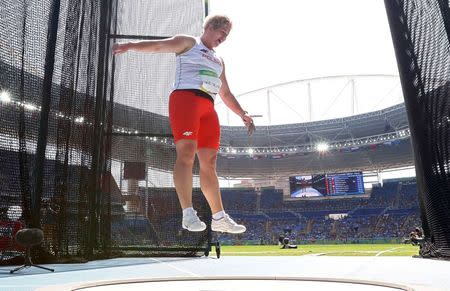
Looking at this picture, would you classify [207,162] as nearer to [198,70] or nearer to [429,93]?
[198,70]

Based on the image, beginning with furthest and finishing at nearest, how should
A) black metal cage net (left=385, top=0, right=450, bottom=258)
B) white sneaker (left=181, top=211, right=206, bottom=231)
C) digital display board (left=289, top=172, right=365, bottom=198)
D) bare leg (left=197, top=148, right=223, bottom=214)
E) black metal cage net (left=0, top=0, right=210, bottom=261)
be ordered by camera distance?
digital display board (left=289, top=172, right=365, bottom=198) → black metal cage net (left=385, top=0, right=450, bottom=258) → black metal cage net (left=0, top=0, right=210, bottom=261) → bare leg (left=197, top=148, right=223, bottom=214) → white sneaker (left=181, top=211, right=206, bottom=231)

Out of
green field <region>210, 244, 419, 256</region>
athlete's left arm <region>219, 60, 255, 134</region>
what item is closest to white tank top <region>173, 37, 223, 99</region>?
athlete's left arm <region>219, 60, 255, 134</region>

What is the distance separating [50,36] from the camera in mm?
4738

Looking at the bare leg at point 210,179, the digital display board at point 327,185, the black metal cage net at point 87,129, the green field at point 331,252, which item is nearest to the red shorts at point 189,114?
the bare leg at point 210,179

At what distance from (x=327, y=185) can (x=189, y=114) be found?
32.0m

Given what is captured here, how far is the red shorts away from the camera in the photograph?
8.26ft

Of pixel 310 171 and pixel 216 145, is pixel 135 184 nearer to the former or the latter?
pixel 216 145

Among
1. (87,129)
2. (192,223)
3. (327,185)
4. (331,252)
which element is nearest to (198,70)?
(192,223)

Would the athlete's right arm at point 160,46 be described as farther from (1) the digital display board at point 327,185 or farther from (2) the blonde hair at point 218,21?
(1) the digital display board at point 327,185

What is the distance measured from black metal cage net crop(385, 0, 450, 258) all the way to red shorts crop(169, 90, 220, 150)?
10.9 feet

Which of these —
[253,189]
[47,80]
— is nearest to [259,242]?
[253,189]

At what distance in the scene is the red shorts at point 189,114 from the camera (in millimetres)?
2518

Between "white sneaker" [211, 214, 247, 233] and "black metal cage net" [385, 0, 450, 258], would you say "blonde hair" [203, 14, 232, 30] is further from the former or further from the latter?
"black metal cage net" [385, 0, 450, 258]

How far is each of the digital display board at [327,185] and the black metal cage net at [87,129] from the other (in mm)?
27964
